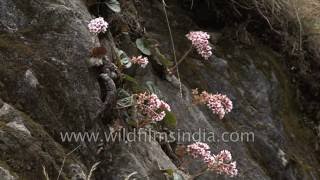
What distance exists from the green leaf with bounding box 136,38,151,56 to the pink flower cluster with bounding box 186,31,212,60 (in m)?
0.30

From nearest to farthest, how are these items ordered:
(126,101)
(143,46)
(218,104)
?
(126,101) → (218,104) → (143,46)

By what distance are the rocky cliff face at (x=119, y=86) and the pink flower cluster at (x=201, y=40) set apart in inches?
11.1

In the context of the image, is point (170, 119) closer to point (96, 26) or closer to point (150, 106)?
point (150, 106)

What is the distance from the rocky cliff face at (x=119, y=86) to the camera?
2428 mm

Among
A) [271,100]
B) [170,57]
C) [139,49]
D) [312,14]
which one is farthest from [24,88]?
[312,14]

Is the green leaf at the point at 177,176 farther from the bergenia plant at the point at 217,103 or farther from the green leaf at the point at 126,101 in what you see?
the bergenia plant at the point at 217,103

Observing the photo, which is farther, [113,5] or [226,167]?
[113,5]

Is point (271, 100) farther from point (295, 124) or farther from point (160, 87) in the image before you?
point (160, 87)

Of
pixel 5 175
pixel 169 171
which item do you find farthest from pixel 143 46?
pixel 5 175

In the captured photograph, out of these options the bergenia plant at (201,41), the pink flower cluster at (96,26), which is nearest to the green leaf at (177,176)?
the pink flower cluster at (96,26)

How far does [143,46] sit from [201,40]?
0.40 meters

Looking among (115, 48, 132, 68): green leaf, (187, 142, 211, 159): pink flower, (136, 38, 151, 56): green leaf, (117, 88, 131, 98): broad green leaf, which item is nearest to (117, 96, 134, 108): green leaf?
(117, 88, 131, 98): broad green leaf

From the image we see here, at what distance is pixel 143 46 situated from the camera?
392cm

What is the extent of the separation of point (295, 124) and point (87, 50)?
98.5 inches
